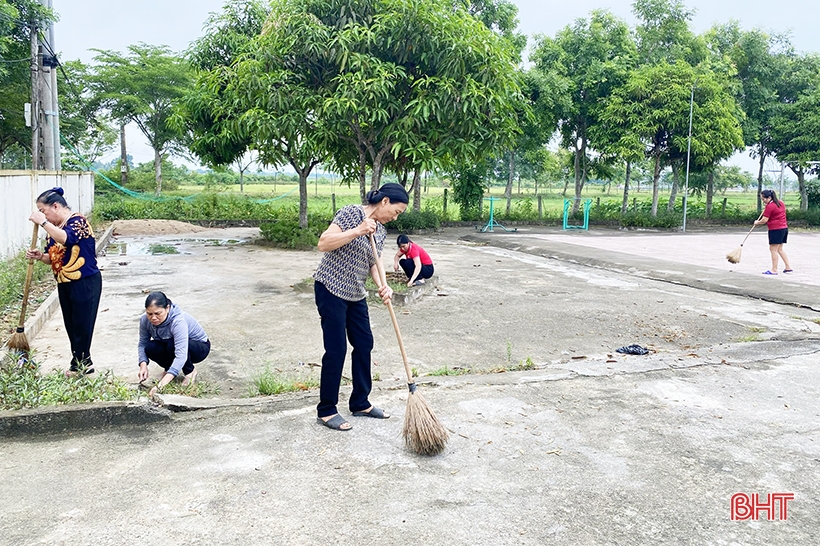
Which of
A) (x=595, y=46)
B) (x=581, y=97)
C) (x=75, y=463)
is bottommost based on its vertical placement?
(x=75, y=463)

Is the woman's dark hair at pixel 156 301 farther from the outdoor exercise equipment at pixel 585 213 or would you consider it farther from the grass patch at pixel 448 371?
the outdoor exercise equipment at pixel 585 213

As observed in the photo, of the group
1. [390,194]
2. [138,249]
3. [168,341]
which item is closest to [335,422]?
[390,194]

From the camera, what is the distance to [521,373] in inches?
211

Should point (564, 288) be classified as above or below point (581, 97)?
below

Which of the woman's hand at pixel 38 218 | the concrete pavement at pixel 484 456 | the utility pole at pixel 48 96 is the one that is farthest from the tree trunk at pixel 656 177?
the woman's hand at pixel 38 218

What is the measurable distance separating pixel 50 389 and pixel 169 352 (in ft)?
3.06

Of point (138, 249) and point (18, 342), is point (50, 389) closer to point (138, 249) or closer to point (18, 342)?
point (18, 342)

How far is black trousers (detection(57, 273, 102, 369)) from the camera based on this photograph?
16.4ft

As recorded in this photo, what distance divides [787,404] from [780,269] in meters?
8.91

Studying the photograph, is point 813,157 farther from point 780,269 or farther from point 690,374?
point 690,374

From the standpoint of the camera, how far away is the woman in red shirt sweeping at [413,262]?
30.1 feet

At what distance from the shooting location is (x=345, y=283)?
13.4 feet

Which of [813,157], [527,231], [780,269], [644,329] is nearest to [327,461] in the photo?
[644,329]

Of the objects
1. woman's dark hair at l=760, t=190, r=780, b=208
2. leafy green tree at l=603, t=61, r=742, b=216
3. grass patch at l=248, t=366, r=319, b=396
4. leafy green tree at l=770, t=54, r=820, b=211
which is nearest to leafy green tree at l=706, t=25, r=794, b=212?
leafy green tree at l=770, t=54, r=820, b=211
